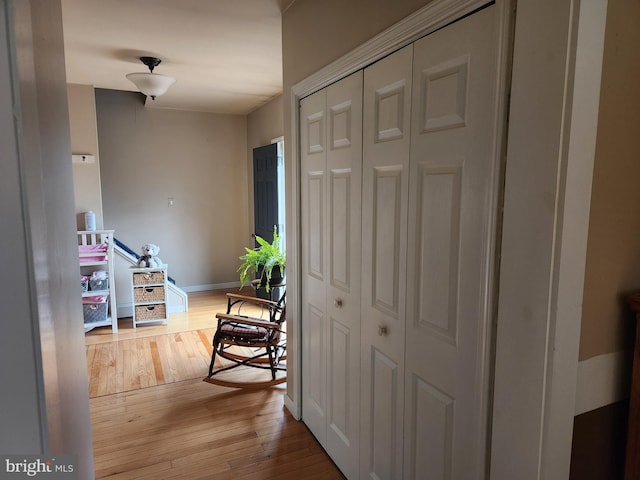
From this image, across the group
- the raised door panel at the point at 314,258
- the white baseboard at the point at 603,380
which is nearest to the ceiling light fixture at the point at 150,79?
the raised door panel at the point at 314,258

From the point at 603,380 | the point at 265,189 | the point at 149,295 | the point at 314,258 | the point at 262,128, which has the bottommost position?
the point at 149,295

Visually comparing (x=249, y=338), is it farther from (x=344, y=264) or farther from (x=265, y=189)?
(x=265, y=189)

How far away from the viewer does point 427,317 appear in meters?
1.41

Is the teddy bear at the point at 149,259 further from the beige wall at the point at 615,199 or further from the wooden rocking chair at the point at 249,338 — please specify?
the beige wall at the point at 615,199

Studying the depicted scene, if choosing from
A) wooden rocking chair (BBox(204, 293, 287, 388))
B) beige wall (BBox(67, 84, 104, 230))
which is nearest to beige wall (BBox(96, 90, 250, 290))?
beige wall (BBox(67, 84, 104, 230))

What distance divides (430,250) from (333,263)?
736mm

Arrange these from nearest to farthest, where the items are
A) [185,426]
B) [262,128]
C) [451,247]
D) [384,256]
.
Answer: [451,247] → [384,256] → [185,426] → [262,128]

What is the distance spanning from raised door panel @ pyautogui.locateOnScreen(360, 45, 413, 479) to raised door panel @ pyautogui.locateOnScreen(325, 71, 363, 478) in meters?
0.07

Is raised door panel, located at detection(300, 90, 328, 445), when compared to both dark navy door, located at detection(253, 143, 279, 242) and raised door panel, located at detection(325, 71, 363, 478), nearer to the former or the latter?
raised door panel, located at detection(325, 71, 363, 478)

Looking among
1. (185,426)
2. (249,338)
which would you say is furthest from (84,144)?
(185,426)

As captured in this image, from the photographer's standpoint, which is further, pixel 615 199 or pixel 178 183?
pixel 178 183

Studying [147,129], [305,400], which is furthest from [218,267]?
[305,400]

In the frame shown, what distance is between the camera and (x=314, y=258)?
225 centimetres

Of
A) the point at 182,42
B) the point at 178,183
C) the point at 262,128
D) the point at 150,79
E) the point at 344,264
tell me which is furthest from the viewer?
the point at 178,183
